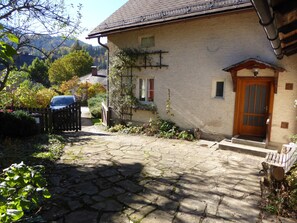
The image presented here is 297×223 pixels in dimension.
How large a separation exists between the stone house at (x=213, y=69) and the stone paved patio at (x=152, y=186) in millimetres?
1809

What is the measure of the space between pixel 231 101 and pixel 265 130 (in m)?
1.51

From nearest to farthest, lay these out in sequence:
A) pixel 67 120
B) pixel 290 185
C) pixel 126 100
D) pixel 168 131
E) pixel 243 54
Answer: pixel 290 185 → pixel 243 54 → pixel 168 131 → pixel 67 120 → pixel 126 100

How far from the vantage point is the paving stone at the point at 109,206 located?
376 centimetres

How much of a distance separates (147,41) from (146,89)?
2.25 meters

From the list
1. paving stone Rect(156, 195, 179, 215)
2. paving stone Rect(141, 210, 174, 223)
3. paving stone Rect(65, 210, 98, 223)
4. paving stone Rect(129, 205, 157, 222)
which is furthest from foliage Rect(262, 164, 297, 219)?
paving stone Rect(65, 210, 98, 223)

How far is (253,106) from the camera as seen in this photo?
823 cm

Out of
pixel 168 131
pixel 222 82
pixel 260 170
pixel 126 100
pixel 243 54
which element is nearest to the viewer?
pixel 260 170

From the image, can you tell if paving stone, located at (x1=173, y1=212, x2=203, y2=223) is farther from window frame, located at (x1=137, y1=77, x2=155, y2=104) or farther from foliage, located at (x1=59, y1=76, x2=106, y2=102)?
foliage, located at (x1=59, y1=76, x2=106, y2=102)

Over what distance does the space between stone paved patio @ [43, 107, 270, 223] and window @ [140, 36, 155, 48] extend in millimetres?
5474

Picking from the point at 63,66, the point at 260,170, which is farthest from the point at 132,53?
the point at 63,66

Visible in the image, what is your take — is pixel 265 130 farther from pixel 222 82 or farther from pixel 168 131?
pixel 168 131

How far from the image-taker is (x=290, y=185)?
14.0 feet

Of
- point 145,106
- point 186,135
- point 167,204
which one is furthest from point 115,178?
point 145,106

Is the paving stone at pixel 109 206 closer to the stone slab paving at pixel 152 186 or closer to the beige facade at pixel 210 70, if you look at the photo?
the stone slab paving at pixel 152 186
